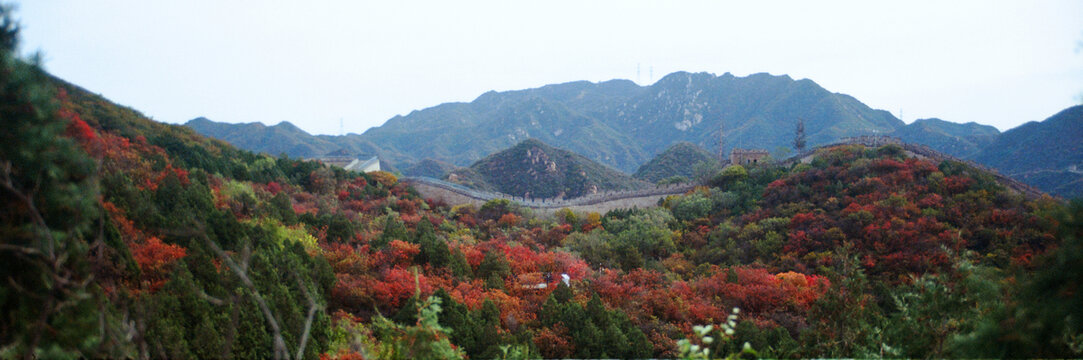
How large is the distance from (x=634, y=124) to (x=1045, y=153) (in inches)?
2909

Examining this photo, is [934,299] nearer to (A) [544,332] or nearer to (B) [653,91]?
(A) [544,332]

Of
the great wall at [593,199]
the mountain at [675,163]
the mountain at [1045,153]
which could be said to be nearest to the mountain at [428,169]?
the mountain at [675,163]

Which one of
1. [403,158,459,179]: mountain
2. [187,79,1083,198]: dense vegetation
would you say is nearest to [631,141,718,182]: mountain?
[187,79,1083,198]: dense vegetation

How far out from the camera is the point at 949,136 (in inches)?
2368

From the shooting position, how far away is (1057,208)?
271cm

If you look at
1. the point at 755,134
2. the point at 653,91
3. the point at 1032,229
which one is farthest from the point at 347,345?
the point at 653,91

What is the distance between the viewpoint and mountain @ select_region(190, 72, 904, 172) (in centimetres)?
7806

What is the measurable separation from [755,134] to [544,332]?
274 ft

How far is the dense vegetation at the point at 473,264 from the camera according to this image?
94.0 inches

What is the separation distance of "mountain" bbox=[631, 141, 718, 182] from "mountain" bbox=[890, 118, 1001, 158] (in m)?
22.2

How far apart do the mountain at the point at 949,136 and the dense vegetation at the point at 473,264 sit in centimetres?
4506

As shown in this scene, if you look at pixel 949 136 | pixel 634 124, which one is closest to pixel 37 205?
pixel 949 136

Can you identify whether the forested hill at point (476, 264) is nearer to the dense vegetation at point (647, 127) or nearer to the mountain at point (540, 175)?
the mountain at point (540, 175)

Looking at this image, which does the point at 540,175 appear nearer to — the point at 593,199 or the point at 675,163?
the point at 675,163
